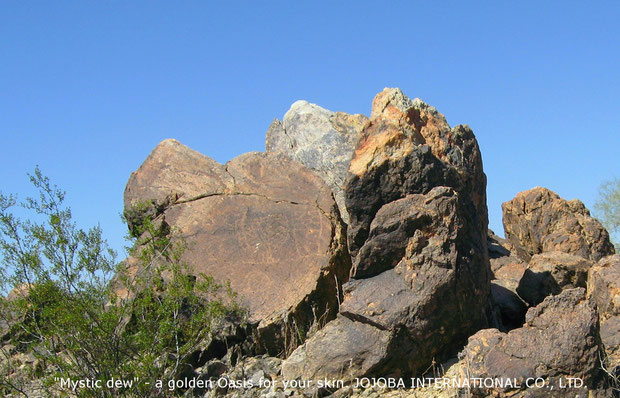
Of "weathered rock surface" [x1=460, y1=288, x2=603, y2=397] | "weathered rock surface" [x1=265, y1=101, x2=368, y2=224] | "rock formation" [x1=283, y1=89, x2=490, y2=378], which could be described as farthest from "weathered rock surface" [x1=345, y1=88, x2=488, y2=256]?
"weathered rock surface" [x1=265, y1=101, x2=368, y2=224]

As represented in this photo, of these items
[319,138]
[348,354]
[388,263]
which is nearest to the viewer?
[348,354]

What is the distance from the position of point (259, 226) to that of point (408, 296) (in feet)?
8.56

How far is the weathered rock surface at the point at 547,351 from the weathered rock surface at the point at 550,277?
2.27m

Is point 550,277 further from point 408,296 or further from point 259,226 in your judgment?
point 259,226

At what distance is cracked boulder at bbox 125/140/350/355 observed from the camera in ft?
25.6

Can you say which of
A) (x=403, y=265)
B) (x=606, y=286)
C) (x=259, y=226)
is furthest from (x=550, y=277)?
(x=259, y=226)

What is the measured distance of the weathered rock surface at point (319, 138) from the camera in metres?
10.3

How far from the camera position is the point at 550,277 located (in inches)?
322

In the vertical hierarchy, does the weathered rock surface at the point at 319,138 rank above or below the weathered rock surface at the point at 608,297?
above

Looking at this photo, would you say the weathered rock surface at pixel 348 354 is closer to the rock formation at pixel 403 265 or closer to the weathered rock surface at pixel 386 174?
the rock formation at pixel 403 265

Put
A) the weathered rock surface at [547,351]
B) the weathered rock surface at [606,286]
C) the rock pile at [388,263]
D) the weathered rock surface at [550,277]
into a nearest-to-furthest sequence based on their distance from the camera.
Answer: the weathered rock surface at [547,351] → the rock pile at [388,263] → the weathered rock surface at [606,286] → the weathered rock surface at [550,277]

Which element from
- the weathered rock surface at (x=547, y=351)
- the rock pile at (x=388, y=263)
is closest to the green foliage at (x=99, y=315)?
the rock pile at (x=388, y=263)

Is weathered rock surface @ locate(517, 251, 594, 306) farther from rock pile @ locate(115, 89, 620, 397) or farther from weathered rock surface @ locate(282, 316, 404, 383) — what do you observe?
weathered rock surface @ locate(282, 316, 404, 383)

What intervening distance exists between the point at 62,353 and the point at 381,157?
3.71m
